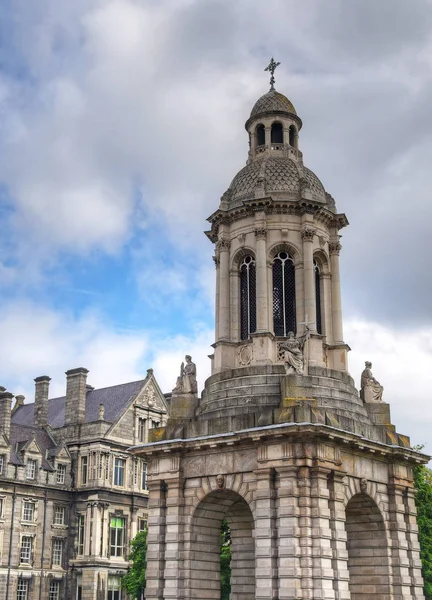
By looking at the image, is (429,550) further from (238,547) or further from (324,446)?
(324,446)

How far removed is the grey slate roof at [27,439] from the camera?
68794mm

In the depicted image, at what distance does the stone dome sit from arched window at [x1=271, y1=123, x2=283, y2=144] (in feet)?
3.54

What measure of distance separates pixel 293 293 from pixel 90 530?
44319 mm

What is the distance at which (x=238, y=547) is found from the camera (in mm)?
31109

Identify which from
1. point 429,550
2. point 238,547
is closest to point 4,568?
point 429,550

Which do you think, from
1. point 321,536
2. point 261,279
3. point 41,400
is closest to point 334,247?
point 261,279

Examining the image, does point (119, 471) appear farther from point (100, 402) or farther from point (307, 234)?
point (307, 234)

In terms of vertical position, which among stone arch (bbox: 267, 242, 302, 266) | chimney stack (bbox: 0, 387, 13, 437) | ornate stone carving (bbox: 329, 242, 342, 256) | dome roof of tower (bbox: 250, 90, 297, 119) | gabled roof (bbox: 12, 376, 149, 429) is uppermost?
dome roof of tower (bbox: 250, 90, 297, 119)

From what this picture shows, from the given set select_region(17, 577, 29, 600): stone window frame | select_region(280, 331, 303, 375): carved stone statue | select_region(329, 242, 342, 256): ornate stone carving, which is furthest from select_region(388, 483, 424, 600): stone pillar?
select_region(17, 577, 29, 600): stone window frame

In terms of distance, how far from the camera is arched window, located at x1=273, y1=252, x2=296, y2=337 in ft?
104

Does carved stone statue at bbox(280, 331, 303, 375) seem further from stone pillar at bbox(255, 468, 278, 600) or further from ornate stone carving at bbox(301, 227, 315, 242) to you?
ornate stone carving at bbox(301, 227, 315, 242)

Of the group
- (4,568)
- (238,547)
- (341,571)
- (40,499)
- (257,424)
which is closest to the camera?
(341,571)

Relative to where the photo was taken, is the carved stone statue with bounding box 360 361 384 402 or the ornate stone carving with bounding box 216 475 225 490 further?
the carved stone statue with bounding box 360 361 384 402

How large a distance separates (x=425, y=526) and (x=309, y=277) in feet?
78.5
